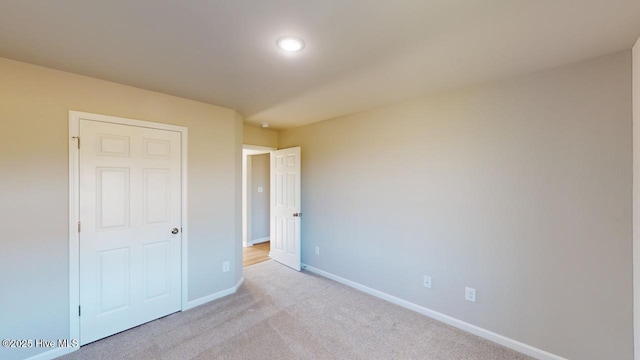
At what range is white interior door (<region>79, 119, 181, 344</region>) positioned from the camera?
2.27 meters

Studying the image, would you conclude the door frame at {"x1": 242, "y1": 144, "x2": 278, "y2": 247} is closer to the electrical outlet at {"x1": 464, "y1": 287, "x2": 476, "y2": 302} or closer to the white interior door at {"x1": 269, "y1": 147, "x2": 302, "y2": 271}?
the white interior door at {"x1": 269, "y1": 147, "x2": 302, "y2": 271}

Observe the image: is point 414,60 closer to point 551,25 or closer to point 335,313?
point 551,25

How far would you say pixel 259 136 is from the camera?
171 inches

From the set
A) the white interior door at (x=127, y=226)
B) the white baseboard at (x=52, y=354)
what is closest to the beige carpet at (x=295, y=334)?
the white baseboard at (x=52, y=354)

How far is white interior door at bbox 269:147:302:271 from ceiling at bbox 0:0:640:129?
1.88 m

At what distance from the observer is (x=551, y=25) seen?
4.91ft

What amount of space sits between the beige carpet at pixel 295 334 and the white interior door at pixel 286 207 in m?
Answer: 1.11

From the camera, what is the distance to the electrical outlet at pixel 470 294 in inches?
95.5

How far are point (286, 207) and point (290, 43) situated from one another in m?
3.00

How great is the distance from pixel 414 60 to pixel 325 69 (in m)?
0.70

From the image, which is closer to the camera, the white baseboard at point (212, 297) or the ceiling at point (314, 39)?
the ceiling at point (314, 39)

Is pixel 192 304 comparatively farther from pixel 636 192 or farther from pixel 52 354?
pixel 636 192

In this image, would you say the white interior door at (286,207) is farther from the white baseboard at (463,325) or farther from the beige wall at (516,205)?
the beige wall at (516,205)

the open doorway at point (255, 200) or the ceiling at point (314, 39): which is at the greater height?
the ceiling at point (314, 39)
